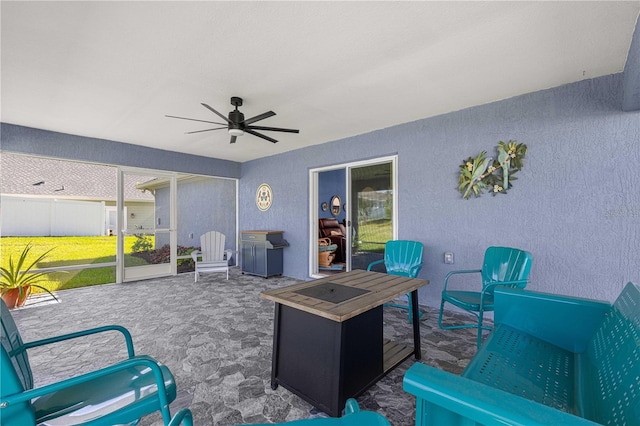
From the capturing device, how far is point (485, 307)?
2.29 metres

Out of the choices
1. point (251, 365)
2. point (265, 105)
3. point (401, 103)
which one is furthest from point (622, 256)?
point (265, 105)

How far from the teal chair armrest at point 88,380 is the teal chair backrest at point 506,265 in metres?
2.57

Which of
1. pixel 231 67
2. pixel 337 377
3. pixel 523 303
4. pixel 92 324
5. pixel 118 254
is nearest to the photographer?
pixel 337 377

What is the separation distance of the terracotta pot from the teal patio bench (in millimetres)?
5103

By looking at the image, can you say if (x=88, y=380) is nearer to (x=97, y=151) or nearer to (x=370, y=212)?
(x=370, y=212)

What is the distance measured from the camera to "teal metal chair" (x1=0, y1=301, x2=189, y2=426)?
0.89 meters

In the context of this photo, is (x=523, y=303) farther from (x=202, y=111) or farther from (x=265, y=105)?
(x=202, y=111)

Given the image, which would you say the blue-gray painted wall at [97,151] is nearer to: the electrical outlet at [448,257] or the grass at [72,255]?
the grass at [72,255]

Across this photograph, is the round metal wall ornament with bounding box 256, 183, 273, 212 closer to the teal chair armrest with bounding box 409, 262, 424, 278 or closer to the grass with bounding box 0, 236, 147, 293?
the grass with bounding box 0, 236, 147, 293

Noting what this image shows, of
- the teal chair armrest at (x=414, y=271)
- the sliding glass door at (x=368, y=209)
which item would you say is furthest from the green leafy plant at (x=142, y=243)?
the teal chair armrest at (x=414, y=271)

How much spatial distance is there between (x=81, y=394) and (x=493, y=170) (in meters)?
3.79

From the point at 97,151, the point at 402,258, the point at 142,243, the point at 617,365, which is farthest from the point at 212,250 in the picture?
the point at 617,365

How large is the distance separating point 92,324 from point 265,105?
10.4 feet

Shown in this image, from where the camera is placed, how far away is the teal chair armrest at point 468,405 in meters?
0.62
